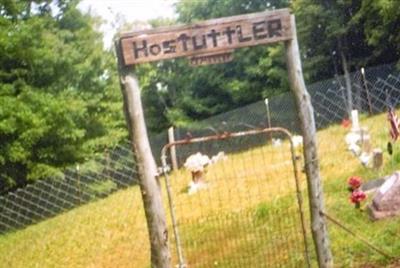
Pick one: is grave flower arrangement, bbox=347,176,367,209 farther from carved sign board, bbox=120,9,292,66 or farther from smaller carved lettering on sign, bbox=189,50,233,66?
smaller carved lettering on sign, bbox=189,50,233,66

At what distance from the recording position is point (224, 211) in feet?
29.8

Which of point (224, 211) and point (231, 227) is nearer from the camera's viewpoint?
point (231, 227)

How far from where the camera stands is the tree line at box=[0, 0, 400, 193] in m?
14.4

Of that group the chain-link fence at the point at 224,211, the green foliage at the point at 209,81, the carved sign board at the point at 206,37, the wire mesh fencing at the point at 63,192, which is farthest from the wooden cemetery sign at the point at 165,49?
the green foliage at the point at 209,81

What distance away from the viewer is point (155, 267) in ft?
14.5

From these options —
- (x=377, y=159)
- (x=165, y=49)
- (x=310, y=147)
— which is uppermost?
(x=165, y=49)

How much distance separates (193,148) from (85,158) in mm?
3894

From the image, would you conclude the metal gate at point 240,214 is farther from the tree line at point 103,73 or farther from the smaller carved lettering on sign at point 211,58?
the tree line at point 103,73

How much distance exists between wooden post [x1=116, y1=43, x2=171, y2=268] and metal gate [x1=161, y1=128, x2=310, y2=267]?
1.67ft

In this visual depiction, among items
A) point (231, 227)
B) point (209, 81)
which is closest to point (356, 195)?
point (231, 227)

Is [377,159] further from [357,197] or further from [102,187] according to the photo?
[102,187]

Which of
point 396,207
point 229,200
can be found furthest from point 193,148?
point 396,207

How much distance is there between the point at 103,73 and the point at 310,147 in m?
17.2

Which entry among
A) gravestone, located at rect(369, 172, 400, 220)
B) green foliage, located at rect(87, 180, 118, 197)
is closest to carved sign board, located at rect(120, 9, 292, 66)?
gravestone, located at rect(369, 172, 400, 220)
